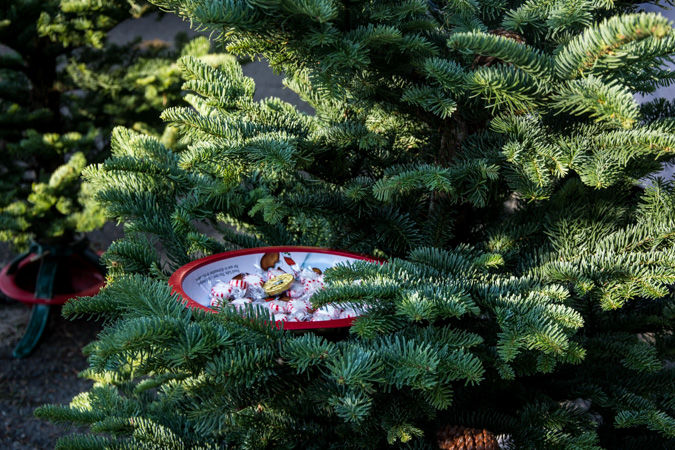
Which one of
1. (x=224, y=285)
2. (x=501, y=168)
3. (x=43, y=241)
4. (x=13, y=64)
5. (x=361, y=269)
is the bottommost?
(x=43, y=241)

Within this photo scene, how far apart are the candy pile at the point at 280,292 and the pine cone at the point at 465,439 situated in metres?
0.21

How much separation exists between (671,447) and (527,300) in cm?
44

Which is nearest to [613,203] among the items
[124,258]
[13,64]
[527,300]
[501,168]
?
[501,168]

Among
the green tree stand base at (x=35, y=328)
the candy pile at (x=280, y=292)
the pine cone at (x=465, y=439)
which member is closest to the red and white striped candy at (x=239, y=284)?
the candy pile at (x=280, y=292)

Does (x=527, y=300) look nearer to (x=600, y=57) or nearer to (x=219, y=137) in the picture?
(x=600, y=57)

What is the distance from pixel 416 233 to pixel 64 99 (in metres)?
2.30

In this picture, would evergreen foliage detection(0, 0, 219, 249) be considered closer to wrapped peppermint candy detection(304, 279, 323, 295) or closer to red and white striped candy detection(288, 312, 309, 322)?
wrapped peppermint candy detection(304, 279, 323, 295)

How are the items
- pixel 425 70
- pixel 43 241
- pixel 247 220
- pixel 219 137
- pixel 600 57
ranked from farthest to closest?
pixel 43 241, pixel 247 220, pixel 219 137, pixel 425 70, pixel 600 57

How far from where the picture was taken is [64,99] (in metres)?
2.77

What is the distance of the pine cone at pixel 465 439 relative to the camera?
2.52 ft

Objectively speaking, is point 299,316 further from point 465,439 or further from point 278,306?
point 465,439

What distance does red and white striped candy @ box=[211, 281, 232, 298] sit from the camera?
2.89 feet

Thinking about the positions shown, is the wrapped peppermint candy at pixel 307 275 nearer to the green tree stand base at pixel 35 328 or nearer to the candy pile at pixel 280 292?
the candy pile at pixel 280 292

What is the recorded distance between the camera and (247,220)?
1125 mm
